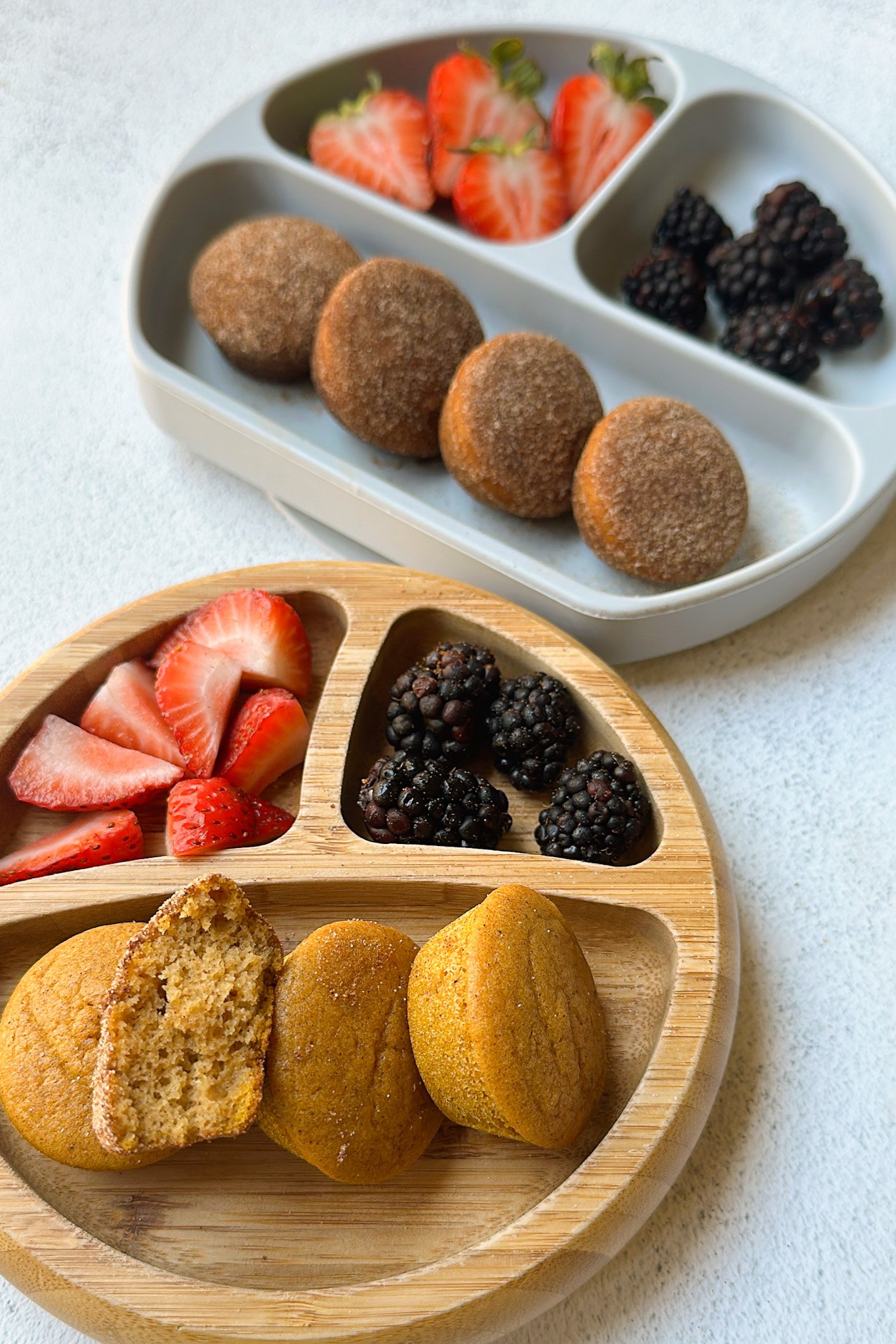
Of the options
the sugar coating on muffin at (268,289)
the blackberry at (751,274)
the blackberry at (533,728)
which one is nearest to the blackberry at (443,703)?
the blackberry at (533,728)

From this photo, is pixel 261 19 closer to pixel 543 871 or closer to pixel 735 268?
pixel 735 268

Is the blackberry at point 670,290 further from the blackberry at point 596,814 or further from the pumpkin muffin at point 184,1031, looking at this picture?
the pumpkin muffin at point 184,1031

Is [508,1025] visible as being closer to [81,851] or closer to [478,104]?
[81,851]

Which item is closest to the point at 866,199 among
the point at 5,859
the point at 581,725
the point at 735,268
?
the point at 735,268

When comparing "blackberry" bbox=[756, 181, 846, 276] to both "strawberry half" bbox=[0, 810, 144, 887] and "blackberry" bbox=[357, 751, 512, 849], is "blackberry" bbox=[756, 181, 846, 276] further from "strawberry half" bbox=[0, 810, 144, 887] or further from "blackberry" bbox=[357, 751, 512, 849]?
"strawberry half" bbox=[0, 810, 144, 887]

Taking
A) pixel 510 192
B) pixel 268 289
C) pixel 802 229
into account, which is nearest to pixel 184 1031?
pixel 268 289

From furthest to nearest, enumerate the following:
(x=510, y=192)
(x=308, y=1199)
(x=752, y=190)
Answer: (x=752, y=190), (x=510, y=192), (x=308, y=1199)
